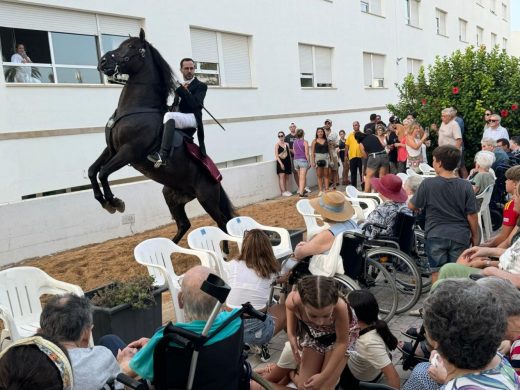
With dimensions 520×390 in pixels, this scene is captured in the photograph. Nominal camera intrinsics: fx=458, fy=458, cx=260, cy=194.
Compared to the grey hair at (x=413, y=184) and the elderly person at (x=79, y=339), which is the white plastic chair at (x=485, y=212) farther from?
the elderly person at (x=79, y=339)

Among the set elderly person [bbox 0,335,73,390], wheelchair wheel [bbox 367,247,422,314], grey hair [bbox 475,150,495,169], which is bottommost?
wheelchair wheel [bbox 367,247,422,314]

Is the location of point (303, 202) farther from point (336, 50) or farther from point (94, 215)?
point (336, 50)

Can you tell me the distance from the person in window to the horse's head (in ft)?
10.5

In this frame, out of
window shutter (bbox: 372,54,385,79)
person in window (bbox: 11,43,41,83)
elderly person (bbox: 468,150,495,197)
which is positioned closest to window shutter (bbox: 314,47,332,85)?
window shutter (bbox: 372,54,385,79)

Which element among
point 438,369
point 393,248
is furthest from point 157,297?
point 438,369

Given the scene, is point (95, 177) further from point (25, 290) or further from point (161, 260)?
point (25, 290)

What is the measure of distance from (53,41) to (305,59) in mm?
8243

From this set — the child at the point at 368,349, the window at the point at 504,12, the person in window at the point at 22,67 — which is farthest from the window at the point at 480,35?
the child at the point at 368,349

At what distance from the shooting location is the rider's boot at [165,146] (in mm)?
5227

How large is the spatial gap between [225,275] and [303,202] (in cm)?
167

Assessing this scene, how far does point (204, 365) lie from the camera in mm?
1924

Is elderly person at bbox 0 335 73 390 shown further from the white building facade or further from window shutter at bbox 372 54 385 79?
window shutter at bbox 372 54 385 79

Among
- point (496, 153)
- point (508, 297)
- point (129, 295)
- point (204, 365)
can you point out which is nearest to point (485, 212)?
point (496, 153)

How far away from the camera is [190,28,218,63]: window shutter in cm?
1057
